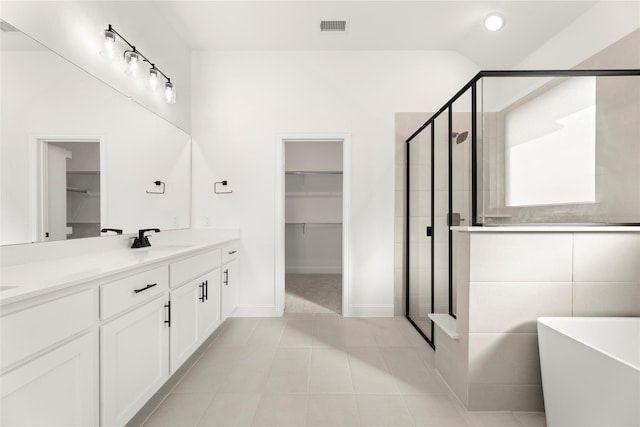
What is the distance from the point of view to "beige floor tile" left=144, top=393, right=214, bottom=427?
1.62 m

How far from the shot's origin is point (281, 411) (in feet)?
5.57

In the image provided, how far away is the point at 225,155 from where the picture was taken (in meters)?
3.25

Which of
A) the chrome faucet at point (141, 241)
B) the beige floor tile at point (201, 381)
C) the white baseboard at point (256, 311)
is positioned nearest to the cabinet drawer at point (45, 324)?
the beige floor tile at point (201, 381)

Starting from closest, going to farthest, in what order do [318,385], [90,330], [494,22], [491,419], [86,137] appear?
[90,330], [491,419], [86,137], [318,385], [494,22]

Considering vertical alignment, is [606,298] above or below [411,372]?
above

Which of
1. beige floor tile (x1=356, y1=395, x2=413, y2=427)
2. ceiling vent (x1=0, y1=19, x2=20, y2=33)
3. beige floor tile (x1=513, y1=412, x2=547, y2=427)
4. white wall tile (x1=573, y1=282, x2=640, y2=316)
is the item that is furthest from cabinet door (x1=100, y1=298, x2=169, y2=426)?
white wall tile (x1=573, y1=282, x2=640, y2=316)

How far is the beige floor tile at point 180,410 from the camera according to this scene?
1615mm

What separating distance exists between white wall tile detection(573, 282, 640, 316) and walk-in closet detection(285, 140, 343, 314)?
12.5 feet

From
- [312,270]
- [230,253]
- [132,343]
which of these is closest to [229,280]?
[230,253]

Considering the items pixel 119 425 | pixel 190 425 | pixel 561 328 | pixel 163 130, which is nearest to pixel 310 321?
A: pixel 190 425

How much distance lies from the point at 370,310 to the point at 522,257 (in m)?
1.87

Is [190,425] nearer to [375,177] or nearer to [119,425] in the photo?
[119,425]

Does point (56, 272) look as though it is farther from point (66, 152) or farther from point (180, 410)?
point (180, 410)

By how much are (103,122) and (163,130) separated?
0.75 m
